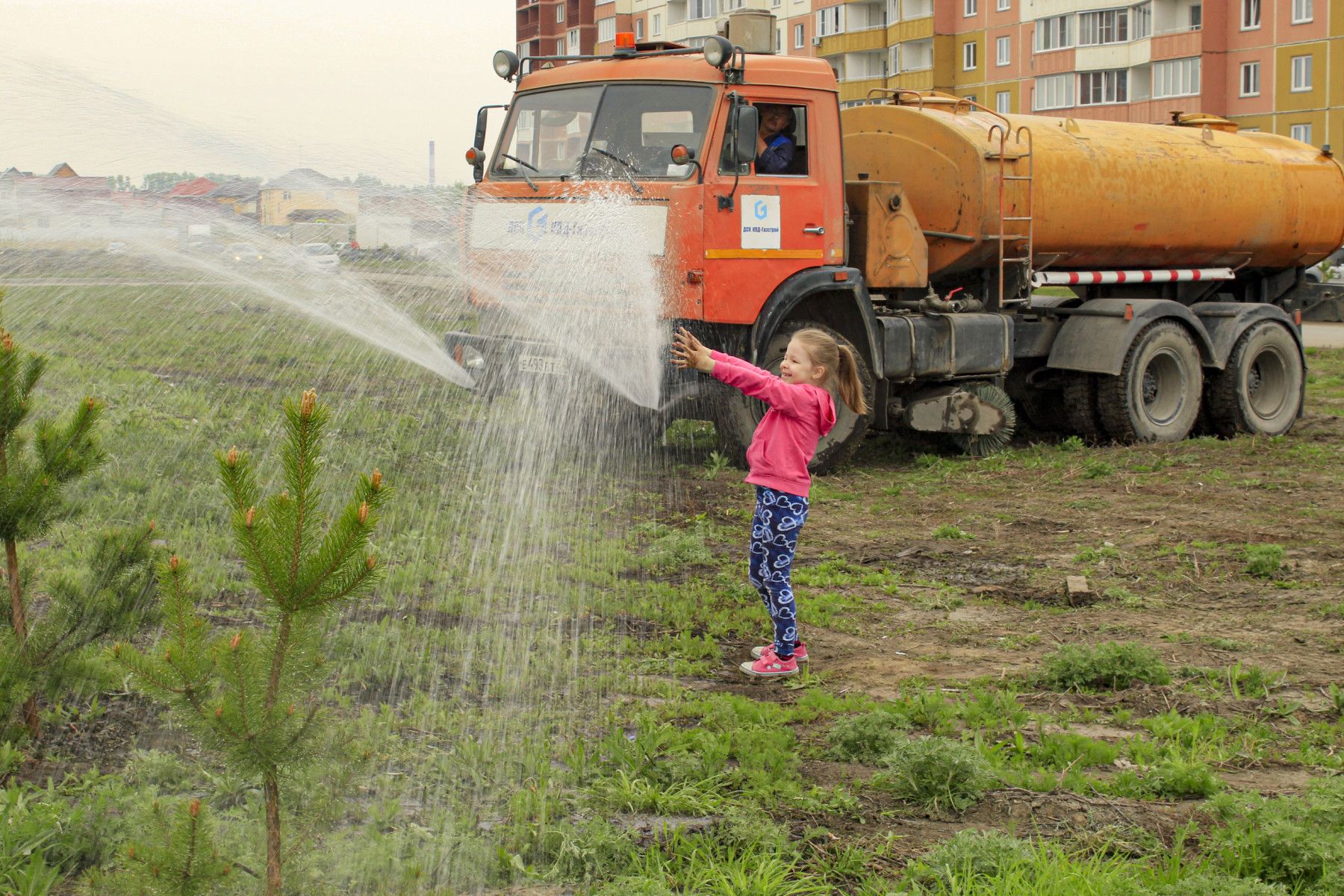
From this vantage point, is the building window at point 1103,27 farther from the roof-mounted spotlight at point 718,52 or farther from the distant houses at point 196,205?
the distant houses at point 196,205

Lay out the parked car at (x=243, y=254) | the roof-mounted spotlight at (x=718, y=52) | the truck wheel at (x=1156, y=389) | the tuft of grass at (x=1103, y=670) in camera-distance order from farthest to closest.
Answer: the truck wheel at (x=1156, y=389)
the roof-mounted spotlight at (x=718, y=52)
the parked car at (x=243, y=254)
the tuft of grass at (x=1103, y=670)

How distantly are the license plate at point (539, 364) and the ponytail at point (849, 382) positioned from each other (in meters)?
4.06

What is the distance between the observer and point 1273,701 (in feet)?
17.5

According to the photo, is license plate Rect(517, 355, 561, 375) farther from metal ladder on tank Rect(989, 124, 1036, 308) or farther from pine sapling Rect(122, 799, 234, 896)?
pine sapling Rect(122, 799, 234, 896)

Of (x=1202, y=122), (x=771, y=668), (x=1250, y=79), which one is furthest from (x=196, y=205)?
(x=1250, y=79)

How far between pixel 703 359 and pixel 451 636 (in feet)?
5.79

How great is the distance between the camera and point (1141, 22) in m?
53.8

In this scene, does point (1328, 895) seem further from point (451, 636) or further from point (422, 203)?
point (422, 203)

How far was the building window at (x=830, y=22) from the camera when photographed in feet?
210

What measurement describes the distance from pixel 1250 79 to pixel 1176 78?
2.84 m

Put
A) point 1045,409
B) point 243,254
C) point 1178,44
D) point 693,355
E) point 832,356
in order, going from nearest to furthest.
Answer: point 693,355 → point 832,356 → point 243,254 → point 1045,409 → point 1178,44

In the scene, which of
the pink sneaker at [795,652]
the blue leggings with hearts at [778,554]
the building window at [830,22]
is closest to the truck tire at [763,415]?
the blue leggings with hearts at [778,554]

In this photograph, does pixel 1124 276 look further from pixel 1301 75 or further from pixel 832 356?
pixel 1301 75

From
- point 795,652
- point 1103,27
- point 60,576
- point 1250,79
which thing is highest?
point 1103,27
